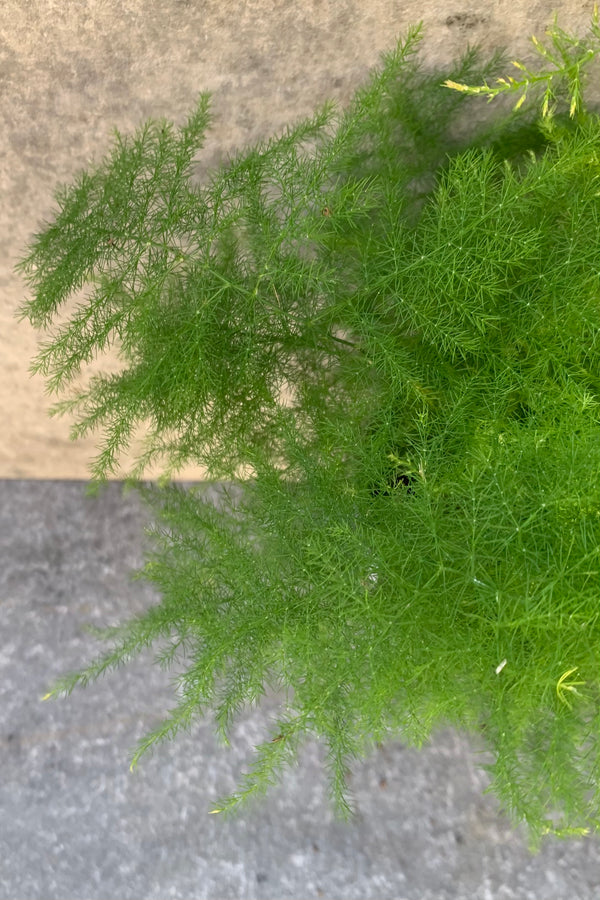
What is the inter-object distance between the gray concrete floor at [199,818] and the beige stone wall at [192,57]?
0.96 meters

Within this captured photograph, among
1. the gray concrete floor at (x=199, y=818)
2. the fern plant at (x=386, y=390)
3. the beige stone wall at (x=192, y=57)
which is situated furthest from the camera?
the gray concrete floor at (x=199, y=818)

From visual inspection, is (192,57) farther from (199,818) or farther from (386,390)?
(199,818)

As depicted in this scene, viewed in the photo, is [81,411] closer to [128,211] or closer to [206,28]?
[128,211]

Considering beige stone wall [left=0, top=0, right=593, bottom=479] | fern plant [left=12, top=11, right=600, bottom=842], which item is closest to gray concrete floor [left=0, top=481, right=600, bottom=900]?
fern plant [left=12, top=11, right=600, bottom=842]

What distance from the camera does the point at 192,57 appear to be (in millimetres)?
1009

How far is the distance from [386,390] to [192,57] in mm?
546

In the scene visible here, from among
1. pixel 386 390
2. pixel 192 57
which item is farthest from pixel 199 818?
pixel 192 57

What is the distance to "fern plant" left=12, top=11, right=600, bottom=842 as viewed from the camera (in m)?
0.85

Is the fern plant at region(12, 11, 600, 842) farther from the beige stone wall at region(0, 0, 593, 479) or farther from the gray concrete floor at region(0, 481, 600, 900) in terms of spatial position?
the gray concrete floor at region(0, 481, 600, 900)

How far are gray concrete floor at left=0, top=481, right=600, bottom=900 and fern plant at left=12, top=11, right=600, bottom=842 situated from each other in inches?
14.1

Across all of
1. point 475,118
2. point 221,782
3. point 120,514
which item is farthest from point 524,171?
point 221,782

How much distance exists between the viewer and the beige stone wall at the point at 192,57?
962 mm

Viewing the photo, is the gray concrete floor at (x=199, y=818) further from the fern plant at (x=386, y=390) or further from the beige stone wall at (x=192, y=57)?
the beige stone wall at (x=192, y=57)

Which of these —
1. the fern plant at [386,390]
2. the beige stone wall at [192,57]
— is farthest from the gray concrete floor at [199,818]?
the beige stone wall at [192,57]
